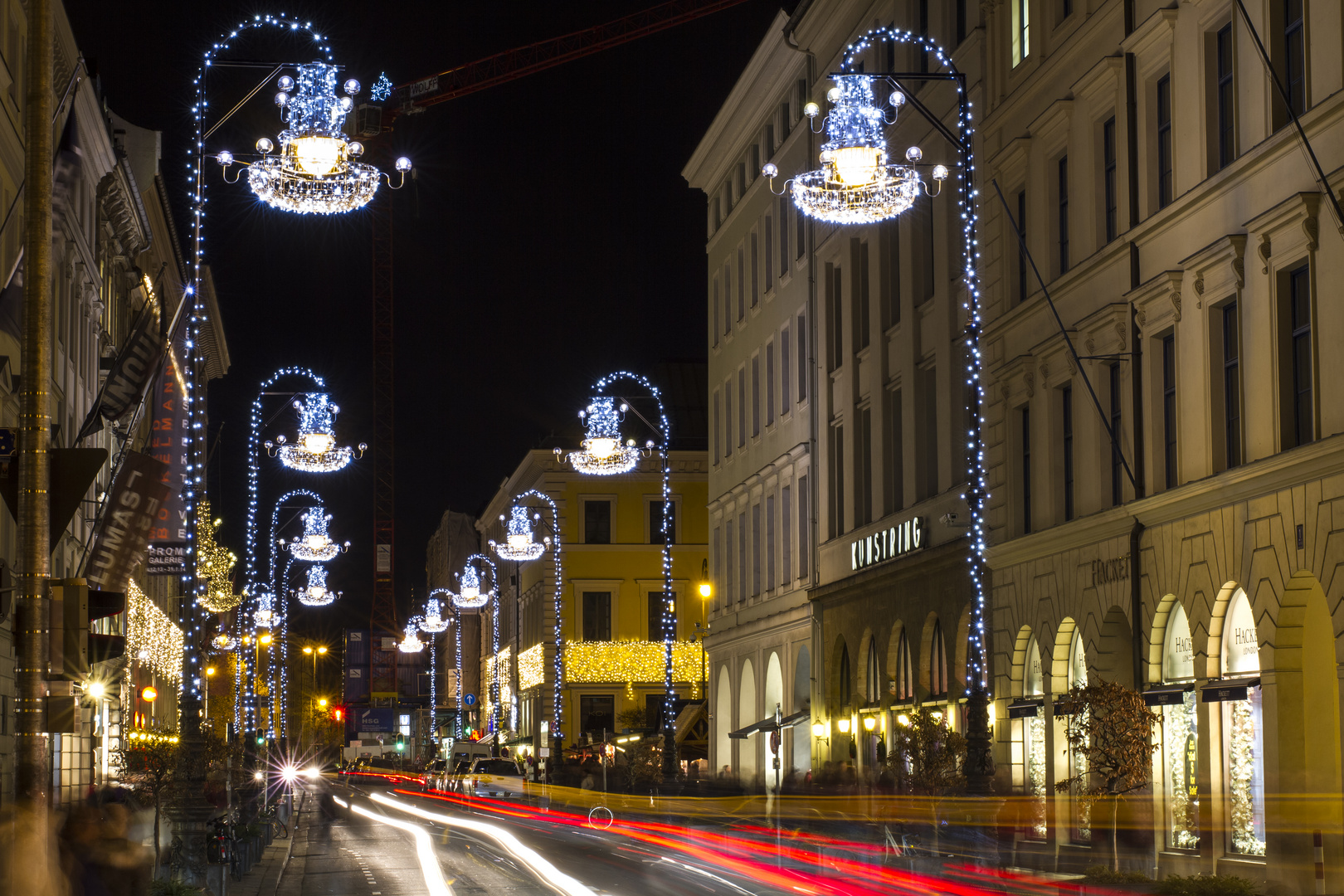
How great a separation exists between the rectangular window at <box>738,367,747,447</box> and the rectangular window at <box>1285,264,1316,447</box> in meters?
37.3

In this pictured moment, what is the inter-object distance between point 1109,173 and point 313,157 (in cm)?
1680

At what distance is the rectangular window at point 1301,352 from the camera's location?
80.1 feet

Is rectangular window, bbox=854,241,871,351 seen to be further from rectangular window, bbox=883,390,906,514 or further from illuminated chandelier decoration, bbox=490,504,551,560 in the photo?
illuminated chandelier decoration, bbox=490,504,551,560

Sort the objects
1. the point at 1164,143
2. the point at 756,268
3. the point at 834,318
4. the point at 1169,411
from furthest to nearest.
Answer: the point at 756,268 → the point at 834,318 → the point at 1164,143 → the point at 1169,411

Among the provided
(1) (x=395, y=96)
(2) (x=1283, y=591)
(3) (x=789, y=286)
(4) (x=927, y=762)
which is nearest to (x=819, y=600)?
(3) (x=789, y=286)

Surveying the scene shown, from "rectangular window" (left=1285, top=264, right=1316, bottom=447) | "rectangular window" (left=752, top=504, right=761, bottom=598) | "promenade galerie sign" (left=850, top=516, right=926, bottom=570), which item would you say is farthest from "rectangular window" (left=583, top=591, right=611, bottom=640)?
"rectangular window" (left=1285, top=264, right=1316, bottom=447)

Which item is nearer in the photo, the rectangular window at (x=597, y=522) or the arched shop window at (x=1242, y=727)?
the arched shop window at (x=1242, y=727)

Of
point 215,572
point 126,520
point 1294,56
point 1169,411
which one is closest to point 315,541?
point 215,572

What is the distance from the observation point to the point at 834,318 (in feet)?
164

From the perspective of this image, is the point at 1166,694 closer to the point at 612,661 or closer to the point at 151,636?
the point at 151,636

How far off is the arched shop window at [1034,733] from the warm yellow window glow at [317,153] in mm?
18844

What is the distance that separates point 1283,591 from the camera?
2452 centimetres

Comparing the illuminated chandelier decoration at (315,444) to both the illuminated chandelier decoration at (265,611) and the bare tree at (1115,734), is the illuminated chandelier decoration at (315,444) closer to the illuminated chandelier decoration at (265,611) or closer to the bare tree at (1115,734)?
the bare tree at (1115,734)

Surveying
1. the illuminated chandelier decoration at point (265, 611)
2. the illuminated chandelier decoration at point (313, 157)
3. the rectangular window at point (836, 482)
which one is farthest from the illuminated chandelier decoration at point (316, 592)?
the illuminated chandelier decoration at point (313, 157)
